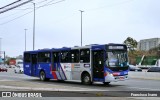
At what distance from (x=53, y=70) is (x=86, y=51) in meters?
5.40

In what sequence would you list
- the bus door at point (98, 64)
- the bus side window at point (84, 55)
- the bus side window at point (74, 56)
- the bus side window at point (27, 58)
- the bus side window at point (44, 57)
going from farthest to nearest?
1. the bus side window at point (27, 58)
2. the bus side window at point (44, 57)
3. the bus side window at point (74, 56)
4. the bus side window at point (84, 55)
5. the bus door at point (98, 64)

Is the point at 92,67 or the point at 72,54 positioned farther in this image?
→ the point at 72,54

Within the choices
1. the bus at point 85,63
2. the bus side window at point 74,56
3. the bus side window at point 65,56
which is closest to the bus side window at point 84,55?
the bus at point 85,63

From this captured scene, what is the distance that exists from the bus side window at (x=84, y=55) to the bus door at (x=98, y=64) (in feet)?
1.94

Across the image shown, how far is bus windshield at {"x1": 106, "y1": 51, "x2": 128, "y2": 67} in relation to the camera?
25.3 m

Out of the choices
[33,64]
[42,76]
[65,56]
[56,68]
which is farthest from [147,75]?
[65,56]

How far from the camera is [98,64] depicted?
25.8 metres

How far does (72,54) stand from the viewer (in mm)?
28703

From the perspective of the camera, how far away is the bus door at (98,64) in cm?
2547

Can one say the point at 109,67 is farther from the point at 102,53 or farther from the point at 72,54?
the point at 72,54

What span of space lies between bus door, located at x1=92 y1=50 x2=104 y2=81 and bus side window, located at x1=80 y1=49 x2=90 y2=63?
590 millimetres

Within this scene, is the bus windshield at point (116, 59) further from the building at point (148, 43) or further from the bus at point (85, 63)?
the building at point (148, 43)

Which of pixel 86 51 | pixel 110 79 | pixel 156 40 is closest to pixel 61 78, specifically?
pixel 86 51

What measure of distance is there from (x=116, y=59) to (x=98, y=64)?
4.36 ft
